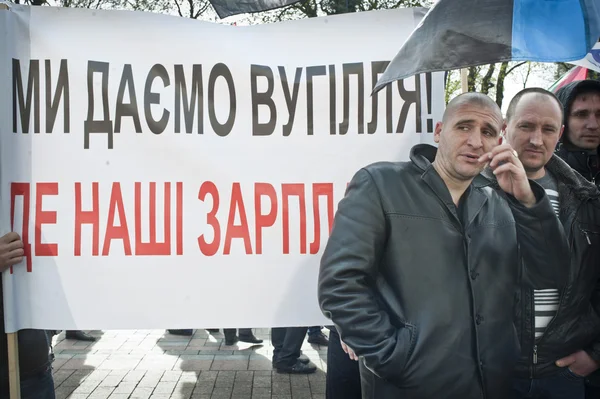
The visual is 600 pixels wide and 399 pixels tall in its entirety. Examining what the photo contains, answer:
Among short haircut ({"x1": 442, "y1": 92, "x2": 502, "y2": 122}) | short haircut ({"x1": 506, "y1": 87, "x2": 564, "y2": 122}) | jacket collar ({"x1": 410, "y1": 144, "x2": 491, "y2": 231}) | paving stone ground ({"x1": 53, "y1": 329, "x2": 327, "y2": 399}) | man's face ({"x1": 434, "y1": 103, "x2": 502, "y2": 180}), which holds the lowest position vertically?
paving stone ground ({"x1": 53, "y1": 329, "x2": 327, "y2": 399})

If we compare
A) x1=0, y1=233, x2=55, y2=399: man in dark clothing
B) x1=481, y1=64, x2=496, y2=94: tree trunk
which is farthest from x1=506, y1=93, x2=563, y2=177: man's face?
x1=481, y1=64, x2=496, y2=94: tree trunk

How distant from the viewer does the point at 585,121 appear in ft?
9.94

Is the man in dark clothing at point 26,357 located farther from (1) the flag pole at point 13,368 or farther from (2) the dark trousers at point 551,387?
(2) the dark trousers at point 551,387

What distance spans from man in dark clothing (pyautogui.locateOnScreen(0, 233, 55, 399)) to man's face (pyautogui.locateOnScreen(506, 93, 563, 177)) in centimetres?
223

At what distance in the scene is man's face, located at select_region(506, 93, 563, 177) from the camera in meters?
2.59

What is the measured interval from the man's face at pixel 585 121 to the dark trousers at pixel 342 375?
1.55 m

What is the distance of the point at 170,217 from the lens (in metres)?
2.83

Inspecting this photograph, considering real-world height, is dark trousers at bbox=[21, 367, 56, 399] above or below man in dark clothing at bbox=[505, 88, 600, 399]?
below

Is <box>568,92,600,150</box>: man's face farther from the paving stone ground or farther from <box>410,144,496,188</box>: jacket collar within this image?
the paving stone ground

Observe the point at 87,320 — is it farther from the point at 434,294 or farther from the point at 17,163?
the point at 434,294

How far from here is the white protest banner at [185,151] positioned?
109 inches

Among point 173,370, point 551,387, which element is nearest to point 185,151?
point 551,387

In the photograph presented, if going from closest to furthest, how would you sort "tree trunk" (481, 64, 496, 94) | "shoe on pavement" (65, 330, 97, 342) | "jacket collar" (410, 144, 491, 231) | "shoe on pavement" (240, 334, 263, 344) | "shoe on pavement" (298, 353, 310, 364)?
"jacket collar" (410, 144, 491, 231)
"shoe on pavement" (298, 353, 310, 364)
"shoe on pavement" (240, 334, 263, 344)
"shoe on pavement" (65, 330, 97, 342)
"tree trunk" (481, 64, 496, 94)

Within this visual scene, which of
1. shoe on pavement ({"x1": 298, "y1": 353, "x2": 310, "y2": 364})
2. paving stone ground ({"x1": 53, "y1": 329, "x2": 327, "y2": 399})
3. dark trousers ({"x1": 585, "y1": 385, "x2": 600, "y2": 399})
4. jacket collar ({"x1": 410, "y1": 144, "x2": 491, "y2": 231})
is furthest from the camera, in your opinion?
shoe on pavement ({"x1": 298, "y1": 353, "x2": 310, "y2": 364})
